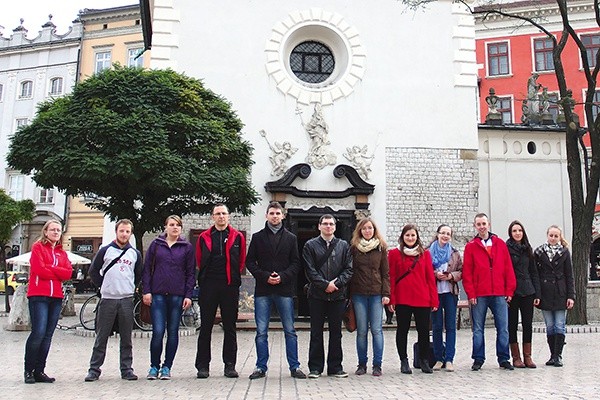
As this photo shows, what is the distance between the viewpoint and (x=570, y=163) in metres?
14.4

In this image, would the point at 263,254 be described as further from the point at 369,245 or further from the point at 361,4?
the point at 361,4

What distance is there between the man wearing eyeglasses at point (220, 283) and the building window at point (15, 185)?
33.0 meters

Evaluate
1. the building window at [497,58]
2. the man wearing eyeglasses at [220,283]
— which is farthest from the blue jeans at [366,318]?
the building window at [497,58]

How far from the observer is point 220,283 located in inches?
289

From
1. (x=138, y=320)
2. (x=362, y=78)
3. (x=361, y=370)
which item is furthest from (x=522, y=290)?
(x=362, y=78)

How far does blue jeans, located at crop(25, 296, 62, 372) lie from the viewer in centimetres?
694

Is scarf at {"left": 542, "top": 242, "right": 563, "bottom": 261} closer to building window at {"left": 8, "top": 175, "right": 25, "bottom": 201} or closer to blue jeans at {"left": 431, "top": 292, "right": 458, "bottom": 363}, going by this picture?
blue jeans at {"left": 431, "top": 292, "right": 458, "bottom": 363}

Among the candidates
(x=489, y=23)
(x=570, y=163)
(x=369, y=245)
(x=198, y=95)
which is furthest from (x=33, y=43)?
(x=369, y=245)

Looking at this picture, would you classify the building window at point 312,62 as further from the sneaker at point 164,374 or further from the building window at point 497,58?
the building window at point 497,58

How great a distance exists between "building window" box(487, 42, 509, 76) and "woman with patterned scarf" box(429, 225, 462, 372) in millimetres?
28606

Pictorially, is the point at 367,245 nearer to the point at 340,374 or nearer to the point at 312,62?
the point at 340,374

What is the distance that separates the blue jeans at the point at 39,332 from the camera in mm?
6941

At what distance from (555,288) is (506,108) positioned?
2728cm

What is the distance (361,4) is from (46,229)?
11.4 metres
